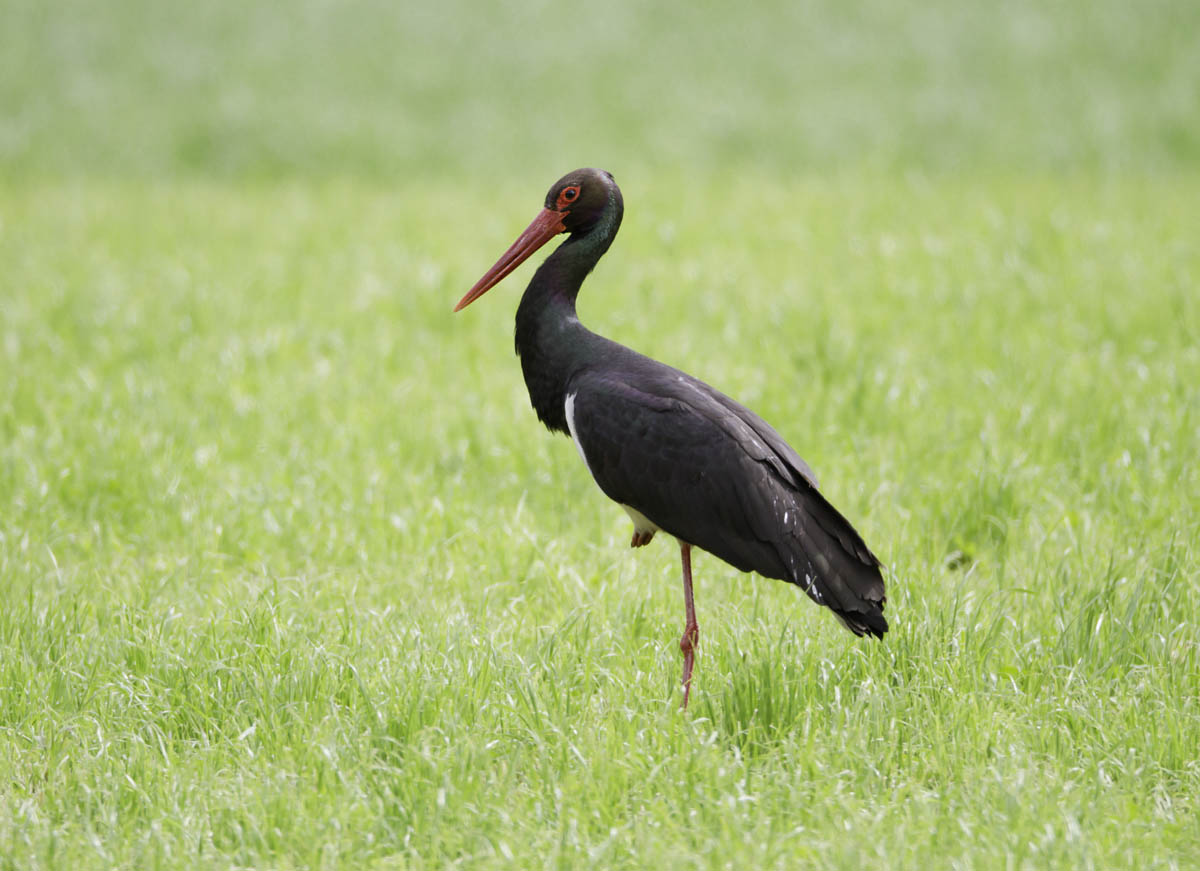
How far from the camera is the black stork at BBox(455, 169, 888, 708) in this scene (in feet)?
12.1

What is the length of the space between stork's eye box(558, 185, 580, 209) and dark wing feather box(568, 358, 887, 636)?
64cm

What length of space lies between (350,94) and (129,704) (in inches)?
547

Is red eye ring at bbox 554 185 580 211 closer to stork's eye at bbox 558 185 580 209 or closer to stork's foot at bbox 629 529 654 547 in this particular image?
stork's eye at bbox 558 185 580 209

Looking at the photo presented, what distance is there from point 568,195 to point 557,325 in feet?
1.47

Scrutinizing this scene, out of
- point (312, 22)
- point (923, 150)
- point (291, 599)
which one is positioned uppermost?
point (312, 22)

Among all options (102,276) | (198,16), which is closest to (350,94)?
(198,16)

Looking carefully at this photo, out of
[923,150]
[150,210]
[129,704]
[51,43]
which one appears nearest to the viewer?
[129,704]

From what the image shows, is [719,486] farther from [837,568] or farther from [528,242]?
[528,242]

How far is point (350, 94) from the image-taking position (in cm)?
1638

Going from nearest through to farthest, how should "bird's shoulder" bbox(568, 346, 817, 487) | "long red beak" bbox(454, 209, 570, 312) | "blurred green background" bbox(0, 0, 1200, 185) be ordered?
"bird's shoulder" bbox(568, 346, 817, 487) < "long red beak" bbox(454, 209, 570, 312) < "blurred green background" bbox(0, 0, 1200, 185)

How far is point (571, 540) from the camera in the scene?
4.98 m

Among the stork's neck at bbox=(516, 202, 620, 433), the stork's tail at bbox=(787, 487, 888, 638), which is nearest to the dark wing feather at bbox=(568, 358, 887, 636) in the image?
the stork's tail at bbox=(787, 487, 888, 638)

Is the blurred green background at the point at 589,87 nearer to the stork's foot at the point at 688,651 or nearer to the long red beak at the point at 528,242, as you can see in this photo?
the long red beak at the point at 528,242

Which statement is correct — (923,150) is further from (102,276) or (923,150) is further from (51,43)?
(51,43)
